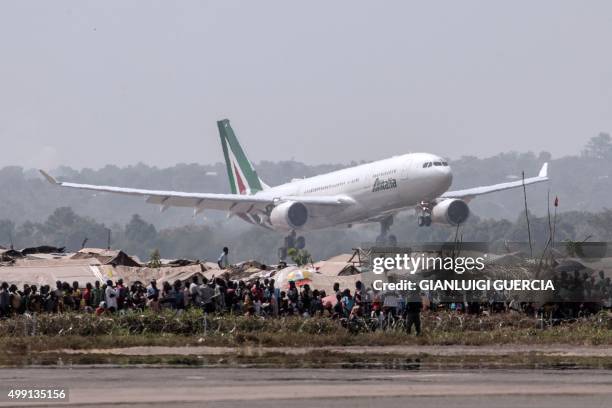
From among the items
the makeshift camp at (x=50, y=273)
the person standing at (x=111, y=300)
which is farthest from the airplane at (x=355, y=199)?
the person standing at (x=111, y=300)

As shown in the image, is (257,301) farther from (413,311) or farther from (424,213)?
(424,213)

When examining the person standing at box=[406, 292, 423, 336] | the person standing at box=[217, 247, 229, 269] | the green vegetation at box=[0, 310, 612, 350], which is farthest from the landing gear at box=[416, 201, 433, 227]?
the person standing at box=[406, 292, 423, 336]

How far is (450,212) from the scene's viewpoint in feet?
269

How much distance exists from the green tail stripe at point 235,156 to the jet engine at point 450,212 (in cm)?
2053

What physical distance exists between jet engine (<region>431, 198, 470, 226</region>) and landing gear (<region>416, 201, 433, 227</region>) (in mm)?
504

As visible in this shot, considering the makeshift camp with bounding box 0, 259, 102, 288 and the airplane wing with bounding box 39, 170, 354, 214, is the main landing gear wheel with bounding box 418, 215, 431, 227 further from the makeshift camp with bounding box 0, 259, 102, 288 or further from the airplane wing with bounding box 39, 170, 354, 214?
the makeshift camp with bounding box 0, 259, 102, 288

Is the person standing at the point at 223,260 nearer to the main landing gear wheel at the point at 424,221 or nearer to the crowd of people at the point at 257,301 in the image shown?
the crowd of people at the point at 257,301

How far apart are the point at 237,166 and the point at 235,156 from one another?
0.88 metres

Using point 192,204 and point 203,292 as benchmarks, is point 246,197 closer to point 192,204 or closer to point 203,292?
point 192,204

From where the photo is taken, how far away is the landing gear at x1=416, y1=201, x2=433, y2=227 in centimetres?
8119

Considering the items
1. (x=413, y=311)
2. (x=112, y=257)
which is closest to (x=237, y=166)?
(x=112, y=257)

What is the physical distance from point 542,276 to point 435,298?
3.49 metres

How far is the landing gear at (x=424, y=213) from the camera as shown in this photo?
81188 millimetres

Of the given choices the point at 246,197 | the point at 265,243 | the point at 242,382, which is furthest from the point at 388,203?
the point at 265,243
